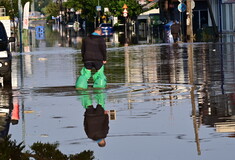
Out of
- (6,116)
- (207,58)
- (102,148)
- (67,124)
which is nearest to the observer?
(102,148)

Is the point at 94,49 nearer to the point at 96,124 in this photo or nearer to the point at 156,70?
the point at 156,70

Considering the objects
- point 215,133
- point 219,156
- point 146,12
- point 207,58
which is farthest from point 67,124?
point 146,12

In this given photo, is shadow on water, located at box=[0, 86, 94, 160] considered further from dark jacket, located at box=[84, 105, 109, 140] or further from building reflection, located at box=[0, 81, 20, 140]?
dark jacket, located at box=[84, 105, 109, 140]

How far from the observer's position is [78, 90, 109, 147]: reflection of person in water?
39.1 feet

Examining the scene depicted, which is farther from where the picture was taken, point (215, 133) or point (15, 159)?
point (215, 133)

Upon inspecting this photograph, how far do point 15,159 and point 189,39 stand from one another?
166 feet

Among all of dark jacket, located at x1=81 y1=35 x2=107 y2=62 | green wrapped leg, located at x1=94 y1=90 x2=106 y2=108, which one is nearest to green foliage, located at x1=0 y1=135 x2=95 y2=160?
green wrapped leg, located at x1=94 y1=90 x2=106 y2=108

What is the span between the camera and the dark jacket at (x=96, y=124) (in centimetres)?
1209

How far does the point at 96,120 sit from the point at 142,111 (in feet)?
5.43

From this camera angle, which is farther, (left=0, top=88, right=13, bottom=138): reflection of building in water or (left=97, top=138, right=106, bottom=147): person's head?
(left=0, top=88, right=13, bottom=138): reflection of building in water

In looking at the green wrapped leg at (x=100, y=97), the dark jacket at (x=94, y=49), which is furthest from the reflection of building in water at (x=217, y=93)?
the dark jacket at (x=94, y=49)

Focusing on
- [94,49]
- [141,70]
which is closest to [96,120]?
[94,49]

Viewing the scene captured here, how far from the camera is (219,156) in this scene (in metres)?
9.82

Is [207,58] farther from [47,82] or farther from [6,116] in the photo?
[6,116]
